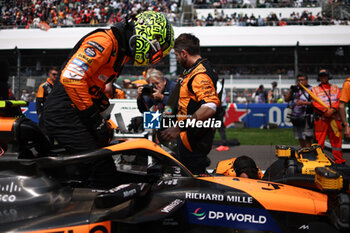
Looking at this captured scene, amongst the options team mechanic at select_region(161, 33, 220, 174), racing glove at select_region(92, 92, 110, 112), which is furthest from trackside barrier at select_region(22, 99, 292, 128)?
racing glove at select_region(92, 92, 110, 112)

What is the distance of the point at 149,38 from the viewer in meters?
2.34

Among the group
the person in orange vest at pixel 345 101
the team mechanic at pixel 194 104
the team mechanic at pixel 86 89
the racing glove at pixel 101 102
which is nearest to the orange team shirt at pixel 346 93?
the person in orange vest at pixel 345 101

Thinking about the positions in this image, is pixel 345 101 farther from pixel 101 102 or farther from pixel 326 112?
pixel 101 102

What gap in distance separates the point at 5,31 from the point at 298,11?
21.3 metres

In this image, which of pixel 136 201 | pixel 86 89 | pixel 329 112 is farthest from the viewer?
pixel 329 112

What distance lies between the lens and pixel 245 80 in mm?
17734

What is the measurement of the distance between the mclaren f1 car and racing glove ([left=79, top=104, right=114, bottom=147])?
177 mm

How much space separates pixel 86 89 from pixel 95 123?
0.75 ft

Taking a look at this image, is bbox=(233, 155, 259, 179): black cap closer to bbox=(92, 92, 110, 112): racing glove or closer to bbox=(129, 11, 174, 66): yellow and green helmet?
bbox=(129, 11, 174, 66): yellow and green helmet

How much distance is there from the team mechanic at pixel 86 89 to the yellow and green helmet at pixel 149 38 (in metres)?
0.04

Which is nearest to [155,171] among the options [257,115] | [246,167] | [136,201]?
[136,201]

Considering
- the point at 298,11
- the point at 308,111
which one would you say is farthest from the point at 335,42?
the point at 308,111

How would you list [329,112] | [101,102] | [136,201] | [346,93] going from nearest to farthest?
[136,201]
[101,102]
[346,93]
[329,112]

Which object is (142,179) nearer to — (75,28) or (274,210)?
(274,210)
